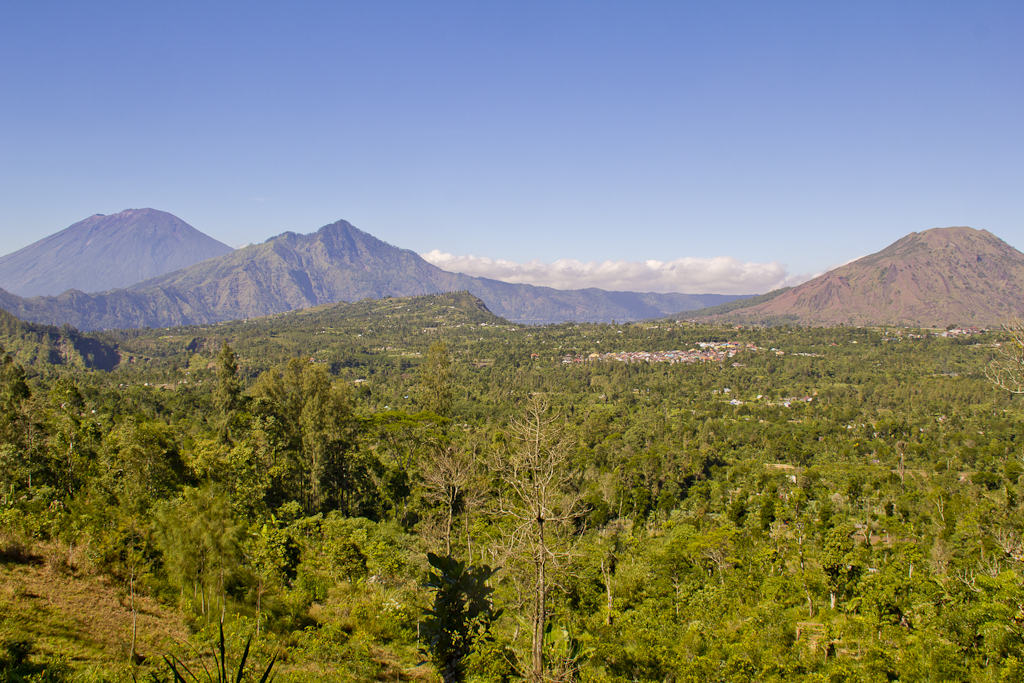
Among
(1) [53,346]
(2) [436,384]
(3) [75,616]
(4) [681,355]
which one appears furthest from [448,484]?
(1) [53,346]

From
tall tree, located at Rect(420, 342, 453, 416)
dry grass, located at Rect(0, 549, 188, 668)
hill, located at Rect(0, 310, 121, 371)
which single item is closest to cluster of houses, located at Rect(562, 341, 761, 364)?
tall tree, located at Rect(420, 342, 453, 416)

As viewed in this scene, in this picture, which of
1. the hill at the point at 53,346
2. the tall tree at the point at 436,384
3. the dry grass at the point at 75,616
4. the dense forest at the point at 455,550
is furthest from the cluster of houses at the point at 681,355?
the hill at the point at 53,346

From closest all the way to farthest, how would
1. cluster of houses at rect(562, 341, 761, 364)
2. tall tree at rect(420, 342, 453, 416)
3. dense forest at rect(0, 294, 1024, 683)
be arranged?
dense forest at rect(0, 294, 1024, 683) → tall tree at rect(420, 342, 453, 416) → cluster of houses at rect(562, 341, 761, 364)

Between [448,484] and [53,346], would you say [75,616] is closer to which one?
[448,484]

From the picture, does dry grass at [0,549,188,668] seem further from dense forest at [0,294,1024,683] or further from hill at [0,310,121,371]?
hill at [0,310,121,371]

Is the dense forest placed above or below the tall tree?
below

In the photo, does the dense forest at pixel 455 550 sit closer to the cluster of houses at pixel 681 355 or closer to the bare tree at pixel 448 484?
the bare tree at pixel 448 484

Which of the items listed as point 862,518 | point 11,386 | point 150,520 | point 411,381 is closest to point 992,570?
point 862,518

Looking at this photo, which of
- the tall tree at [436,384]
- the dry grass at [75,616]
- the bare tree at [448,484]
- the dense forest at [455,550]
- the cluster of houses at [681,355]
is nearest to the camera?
the dry grass at [75,616]

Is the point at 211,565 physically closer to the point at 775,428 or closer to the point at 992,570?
the point at 992,570
